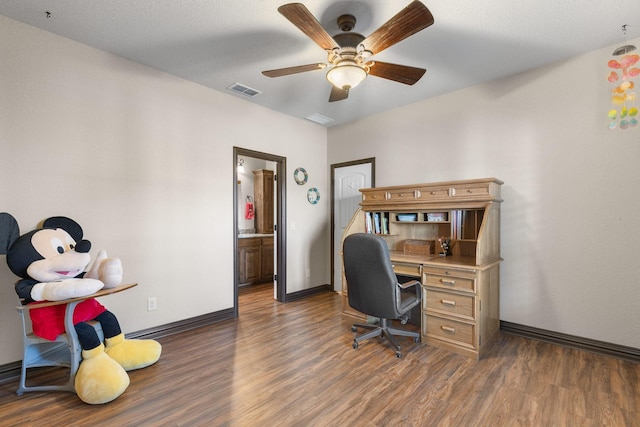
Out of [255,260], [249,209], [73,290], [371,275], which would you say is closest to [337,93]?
[371,275]

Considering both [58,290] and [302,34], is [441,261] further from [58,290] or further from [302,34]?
[58,290]

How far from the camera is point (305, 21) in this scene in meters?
1.77

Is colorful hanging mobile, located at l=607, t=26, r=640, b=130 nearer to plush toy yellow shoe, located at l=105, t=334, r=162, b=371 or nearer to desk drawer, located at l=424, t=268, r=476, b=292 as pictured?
desk drawer, located at l=424, t=268, r=476, b=292

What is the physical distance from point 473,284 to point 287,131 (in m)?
3.13

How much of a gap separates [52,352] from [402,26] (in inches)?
132

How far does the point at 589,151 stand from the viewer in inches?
106

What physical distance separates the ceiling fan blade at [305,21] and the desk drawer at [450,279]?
212 centimetres

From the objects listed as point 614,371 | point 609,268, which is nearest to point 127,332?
point 614,371

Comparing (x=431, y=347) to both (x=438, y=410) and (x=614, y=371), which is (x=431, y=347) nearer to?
(x=438, y=410)

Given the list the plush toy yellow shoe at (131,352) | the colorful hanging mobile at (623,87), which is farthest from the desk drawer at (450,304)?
the plush toy yellow shoe at (131,352)

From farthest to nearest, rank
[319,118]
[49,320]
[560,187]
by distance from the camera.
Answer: [319,118], [560,187], [49,320]

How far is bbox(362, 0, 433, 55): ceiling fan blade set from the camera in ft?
5.33

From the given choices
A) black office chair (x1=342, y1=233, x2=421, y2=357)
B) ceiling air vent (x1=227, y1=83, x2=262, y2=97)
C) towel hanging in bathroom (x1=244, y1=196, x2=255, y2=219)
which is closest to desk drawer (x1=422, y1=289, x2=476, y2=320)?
black office chair (x1=342, y1=233, x2=421, y2=357)

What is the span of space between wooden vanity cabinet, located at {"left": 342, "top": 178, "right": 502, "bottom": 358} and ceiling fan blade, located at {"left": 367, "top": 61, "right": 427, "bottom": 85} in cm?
118
